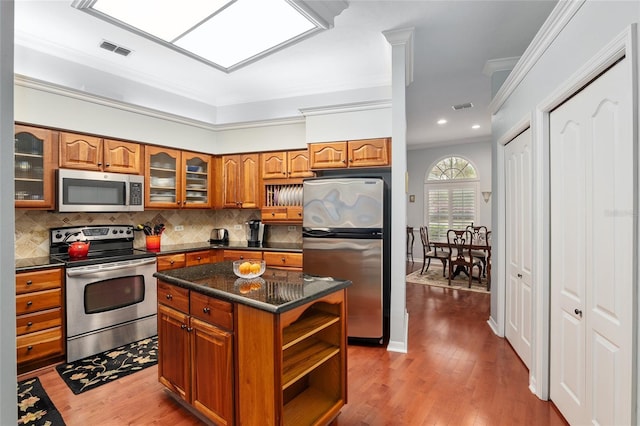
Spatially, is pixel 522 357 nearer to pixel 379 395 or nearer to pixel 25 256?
pixel 379 395

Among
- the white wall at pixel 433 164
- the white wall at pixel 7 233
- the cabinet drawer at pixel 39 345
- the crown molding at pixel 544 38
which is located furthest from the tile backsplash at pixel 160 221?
the white wall at pixel 433 164

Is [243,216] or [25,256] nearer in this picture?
[25,256]

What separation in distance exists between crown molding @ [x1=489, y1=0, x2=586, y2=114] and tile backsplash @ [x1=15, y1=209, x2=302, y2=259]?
10.1 feet

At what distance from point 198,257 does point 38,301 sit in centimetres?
164

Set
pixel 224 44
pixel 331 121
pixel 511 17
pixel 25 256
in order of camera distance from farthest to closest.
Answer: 1. pixel 331 121
2. pixel 25 256
3. pixel 511 17
4. pixel 224 44

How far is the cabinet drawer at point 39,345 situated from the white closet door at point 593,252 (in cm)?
407

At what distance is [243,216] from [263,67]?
2.21 metres

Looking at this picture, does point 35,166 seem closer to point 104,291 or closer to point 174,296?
point 104,291

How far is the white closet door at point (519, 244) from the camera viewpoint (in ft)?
9.06

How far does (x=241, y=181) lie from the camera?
15.2 feet

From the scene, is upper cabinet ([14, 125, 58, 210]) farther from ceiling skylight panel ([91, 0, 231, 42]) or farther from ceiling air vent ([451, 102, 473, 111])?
ceiling air vent ([451, 102, 473, 111])

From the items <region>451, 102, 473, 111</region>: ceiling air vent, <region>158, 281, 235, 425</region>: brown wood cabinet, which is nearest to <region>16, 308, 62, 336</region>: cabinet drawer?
<region>158, 281, 235, 425</region>: brown wood cabinet

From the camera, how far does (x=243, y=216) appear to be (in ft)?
16.4

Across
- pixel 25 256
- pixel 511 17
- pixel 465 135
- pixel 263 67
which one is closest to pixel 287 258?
pixel 263 67
